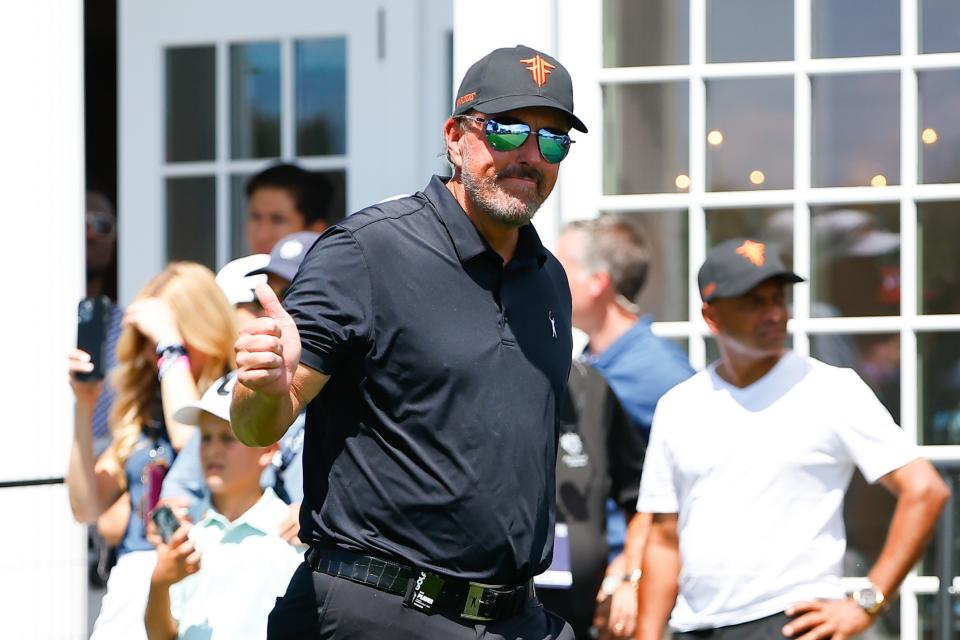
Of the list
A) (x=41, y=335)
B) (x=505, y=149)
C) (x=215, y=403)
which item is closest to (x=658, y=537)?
(x=215, y=403)

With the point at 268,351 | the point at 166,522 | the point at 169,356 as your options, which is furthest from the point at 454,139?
the point at 169,356

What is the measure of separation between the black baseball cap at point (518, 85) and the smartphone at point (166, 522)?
1.20m

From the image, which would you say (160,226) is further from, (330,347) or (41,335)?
(330,347)

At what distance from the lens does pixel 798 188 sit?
525cm

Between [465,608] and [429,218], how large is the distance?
0.79m

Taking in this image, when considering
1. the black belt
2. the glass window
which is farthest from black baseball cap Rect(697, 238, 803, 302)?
the black belt

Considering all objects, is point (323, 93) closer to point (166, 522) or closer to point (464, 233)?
point (166, 522)

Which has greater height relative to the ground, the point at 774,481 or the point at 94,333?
the point at 94,333

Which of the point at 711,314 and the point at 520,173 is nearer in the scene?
the point at 520,173

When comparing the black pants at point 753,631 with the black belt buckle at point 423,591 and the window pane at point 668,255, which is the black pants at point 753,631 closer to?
the black belt buckle at point 423,591

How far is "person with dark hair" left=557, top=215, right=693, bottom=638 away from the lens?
4477mm

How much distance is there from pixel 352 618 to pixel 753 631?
4.39ft

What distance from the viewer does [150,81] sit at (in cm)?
623

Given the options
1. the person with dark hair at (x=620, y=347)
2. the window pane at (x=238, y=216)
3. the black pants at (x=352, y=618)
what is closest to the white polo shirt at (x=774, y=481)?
the person with dark hair at (x=620, y=347)
